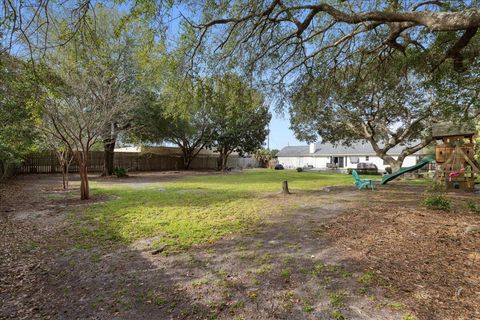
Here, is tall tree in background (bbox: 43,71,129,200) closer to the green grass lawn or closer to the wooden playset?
the green grass lawn

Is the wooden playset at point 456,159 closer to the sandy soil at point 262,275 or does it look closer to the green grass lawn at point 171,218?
the sandy soil at point 262,275

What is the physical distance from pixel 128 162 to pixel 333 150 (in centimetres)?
2851

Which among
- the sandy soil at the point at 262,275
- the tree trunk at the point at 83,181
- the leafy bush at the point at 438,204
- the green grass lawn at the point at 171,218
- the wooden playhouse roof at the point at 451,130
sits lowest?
the sandy soil at the point at 262,275

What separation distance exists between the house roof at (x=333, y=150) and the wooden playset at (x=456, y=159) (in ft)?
69.7

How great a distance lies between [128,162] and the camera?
24.0 m

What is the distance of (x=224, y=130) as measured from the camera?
27031 mm

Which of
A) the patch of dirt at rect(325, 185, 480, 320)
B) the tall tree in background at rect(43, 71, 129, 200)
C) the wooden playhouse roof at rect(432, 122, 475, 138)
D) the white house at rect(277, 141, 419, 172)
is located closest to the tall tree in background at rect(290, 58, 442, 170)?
the wooden playhouse roof at rect(432, 122, 475, 138)

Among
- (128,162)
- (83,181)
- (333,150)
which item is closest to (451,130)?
(83,181)

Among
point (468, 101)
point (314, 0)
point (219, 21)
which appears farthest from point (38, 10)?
point (468, 101)

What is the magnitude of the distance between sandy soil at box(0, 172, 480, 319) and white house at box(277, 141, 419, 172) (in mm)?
31412

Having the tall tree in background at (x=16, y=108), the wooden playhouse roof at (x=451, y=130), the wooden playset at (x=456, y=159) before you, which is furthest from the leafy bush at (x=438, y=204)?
the tall tree in background at (x=16, y=108)

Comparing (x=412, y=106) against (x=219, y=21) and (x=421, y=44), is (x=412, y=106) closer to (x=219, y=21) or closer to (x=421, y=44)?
(x=421, y=44)

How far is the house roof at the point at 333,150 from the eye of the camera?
1454 inches

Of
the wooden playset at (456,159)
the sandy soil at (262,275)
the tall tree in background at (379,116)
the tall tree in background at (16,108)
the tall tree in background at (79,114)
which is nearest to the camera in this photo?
the sandy soil at (262,275)
